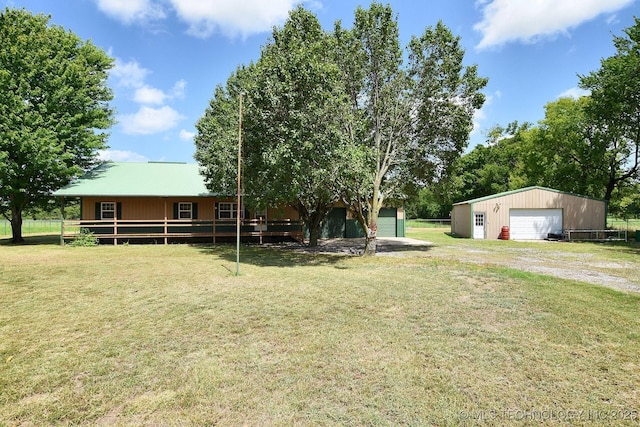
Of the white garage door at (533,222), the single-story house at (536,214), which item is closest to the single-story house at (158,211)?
the single-story house at (536,214)

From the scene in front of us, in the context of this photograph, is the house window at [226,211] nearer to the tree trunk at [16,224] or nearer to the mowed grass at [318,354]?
the tree trunk at [16,224]

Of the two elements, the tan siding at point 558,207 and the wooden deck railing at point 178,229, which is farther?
the tan siding at point 558,207

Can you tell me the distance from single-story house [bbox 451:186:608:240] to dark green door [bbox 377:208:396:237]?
17.4 feet

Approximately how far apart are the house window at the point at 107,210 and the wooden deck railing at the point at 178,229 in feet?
1.67

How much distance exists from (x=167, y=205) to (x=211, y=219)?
2.46 m

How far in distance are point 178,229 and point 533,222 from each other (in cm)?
2211

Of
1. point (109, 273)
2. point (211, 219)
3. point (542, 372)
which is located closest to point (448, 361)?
point (542, 372)

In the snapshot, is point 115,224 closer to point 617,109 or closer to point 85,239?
point 85,239

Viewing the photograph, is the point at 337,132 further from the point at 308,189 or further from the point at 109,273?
the point at 109,273

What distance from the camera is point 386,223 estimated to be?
2519 centimetres

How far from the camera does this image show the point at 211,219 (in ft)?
64.3

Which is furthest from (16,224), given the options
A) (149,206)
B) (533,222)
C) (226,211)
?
(533,222)

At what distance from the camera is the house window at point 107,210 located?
1862 centimetres

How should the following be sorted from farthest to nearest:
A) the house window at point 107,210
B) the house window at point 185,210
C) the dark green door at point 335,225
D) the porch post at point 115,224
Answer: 1. the dark green door at point 335,225
2. the house window at point 185,210
3. the house window at point 107,210
4. the porch post at point 115,224
